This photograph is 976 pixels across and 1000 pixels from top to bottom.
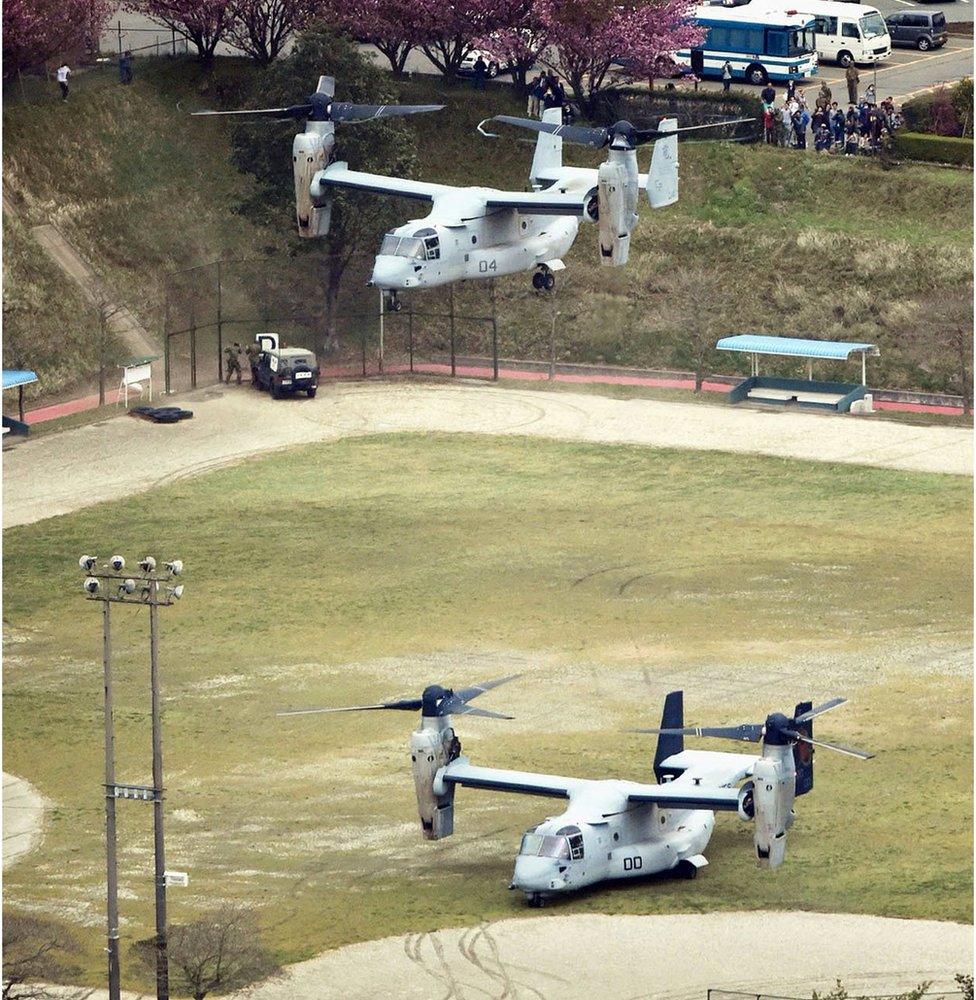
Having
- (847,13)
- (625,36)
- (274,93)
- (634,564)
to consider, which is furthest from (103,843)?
(847,13)

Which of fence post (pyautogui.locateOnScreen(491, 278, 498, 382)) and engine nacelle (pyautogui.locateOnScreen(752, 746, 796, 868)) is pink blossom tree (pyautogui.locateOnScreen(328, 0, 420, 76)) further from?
engine nacelle (pyautogui.locateOnScreen(752, 746, 796, 868))

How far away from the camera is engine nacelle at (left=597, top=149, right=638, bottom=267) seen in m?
92.1

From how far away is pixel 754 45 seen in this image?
167 metres

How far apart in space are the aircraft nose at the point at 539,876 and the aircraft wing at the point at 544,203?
23.7 m

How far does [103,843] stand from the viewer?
8994 cm

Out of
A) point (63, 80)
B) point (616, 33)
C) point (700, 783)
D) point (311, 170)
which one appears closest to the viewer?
point (700, 783)

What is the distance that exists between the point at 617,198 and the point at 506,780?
62.9ft

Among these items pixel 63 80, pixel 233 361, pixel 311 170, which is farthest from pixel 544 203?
pixel 63 80

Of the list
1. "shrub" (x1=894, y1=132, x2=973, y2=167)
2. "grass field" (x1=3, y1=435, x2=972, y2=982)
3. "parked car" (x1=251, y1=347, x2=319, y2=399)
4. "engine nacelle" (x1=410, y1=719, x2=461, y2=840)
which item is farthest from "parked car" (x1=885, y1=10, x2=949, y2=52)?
"engine nacelle" (x1=410, y1=719, x2=461, y2=840)

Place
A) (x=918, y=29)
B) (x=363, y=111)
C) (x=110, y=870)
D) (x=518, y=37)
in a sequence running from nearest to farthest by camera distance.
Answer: (x=110, y=870)
(x=363, y=111)
(x=518, y=37)
(x=918, y=29)

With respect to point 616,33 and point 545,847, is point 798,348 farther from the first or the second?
point 545,847

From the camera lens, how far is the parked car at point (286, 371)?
147 metres

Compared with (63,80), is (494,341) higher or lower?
lower

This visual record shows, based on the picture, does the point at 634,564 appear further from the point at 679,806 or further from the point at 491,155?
the point at 491,155
